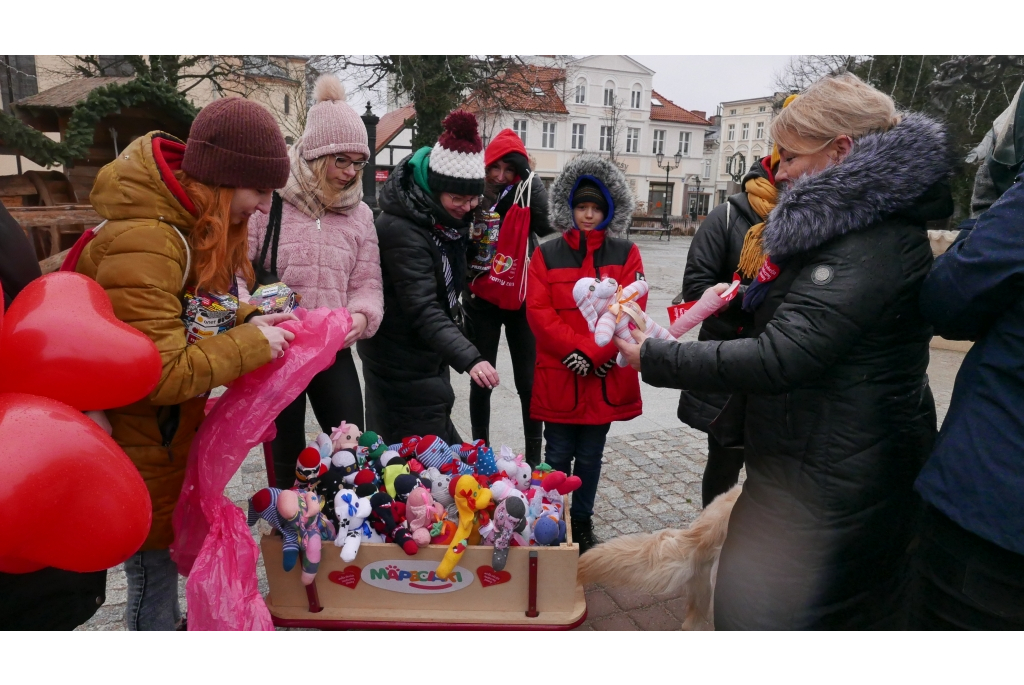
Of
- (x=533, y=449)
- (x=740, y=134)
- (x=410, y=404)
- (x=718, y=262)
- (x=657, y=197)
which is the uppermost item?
(x=740, y=134)

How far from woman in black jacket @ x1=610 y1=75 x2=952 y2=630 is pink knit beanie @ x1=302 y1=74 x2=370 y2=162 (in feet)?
5.29

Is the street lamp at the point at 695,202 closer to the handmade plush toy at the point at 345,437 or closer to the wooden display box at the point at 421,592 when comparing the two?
the handmade plush toy at the point at 345,437

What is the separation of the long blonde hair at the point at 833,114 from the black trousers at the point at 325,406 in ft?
6.79

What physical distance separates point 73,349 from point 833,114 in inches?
81.2

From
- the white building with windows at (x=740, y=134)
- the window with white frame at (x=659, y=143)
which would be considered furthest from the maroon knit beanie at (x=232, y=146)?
the window with white frame at (x=659, y=143)

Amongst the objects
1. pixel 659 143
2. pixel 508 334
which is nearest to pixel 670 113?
pixel 659 143

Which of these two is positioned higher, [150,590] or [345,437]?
[345,437]

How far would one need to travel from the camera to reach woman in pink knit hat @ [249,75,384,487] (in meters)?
2.78

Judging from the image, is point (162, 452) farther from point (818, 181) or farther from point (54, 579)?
point (818, 181)

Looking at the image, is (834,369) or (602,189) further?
(602,189)

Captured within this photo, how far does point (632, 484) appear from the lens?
13.8ft

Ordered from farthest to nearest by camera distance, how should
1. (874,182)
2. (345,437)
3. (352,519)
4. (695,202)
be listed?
(695,202), (345,437), (352,519), (874,182)

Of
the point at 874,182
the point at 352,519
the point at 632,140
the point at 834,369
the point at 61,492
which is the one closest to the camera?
the point at 61,492

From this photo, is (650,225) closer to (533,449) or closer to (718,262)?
(533,449)
